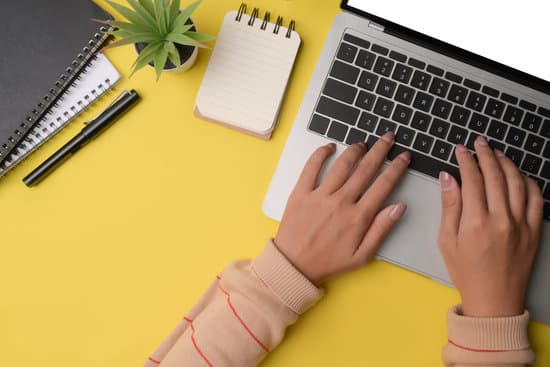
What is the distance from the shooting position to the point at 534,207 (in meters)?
0.67

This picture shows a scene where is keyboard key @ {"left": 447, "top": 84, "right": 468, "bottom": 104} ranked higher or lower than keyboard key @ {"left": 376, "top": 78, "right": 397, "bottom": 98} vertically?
higher

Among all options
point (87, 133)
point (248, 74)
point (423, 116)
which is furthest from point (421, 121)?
point (87, 133)

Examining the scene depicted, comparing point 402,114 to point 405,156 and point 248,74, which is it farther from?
point 248,74

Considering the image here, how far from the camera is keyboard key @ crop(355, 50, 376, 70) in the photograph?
69 centimetres

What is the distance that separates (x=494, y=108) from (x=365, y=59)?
20 centimetres

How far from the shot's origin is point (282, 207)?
706 mm

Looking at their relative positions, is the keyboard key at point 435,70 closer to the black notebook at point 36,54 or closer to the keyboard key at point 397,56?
the keyboard key at point 397,56

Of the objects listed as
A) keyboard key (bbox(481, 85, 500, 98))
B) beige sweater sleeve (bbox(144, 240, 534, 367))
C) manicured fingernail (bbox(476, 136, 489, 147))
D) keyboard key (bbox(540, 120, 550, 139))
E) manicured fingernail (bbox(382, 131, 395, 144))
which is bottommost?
beige sweater sleeve (bbox(144, 240, 534, 367))

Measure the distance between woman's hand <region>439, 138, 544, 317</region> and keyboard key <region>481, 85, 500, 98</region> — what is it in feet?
0.22

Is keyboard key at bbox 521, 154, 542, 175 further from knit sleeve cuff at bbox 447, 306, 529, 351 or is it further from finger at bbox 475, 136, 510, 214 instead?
knit sleeve cuff at bbox 447, 306, 529, 351

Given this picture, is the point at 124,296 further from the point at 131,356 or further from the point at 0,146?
the point at 0,146

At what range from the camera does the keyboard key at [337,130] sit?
2.27 ft

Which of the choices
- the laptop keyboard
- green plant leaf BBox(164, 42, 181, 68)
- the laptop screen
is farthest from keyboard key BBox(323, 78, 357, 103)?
green plant leaf BBox(164, 42, 181, 68)

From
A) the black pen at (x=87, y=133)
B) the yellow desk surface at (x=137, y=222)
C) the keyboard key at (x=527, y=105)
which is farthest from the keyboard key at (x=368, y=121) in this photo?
the black pen at (x=87, y=133)
